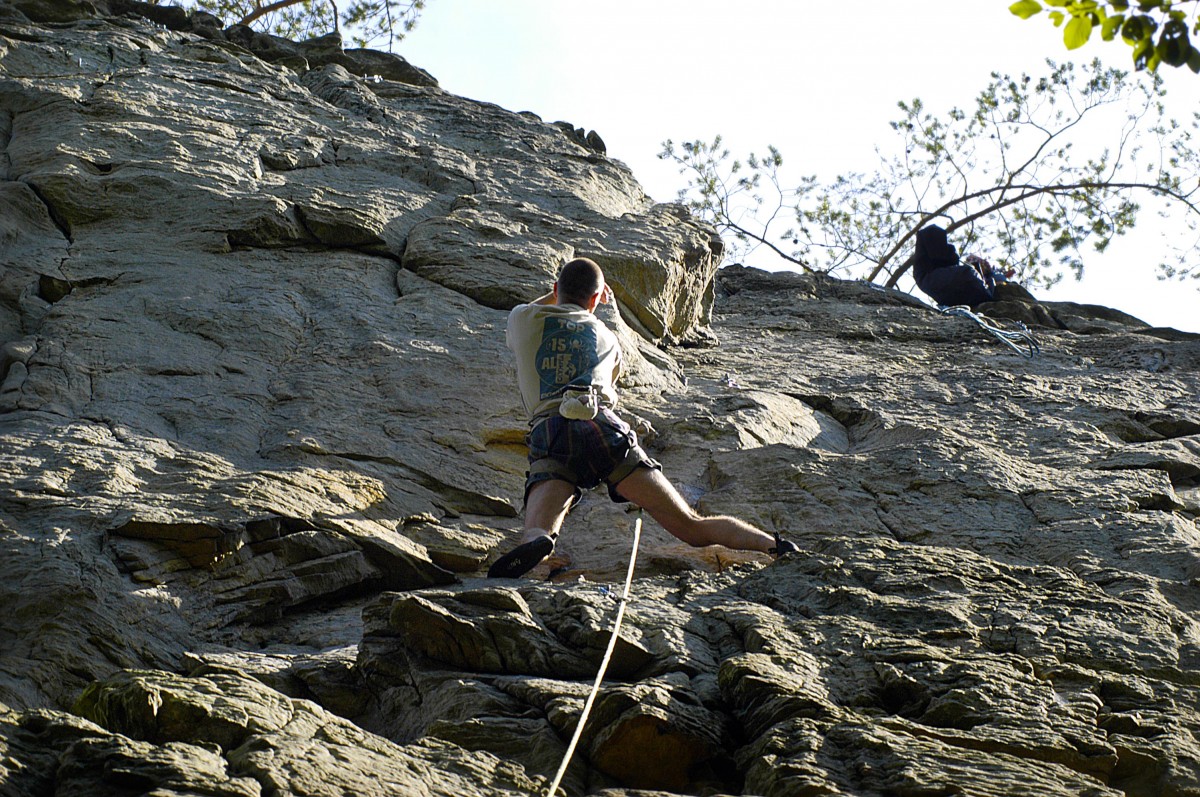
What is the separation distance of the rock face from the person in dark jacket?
1394 millimetres

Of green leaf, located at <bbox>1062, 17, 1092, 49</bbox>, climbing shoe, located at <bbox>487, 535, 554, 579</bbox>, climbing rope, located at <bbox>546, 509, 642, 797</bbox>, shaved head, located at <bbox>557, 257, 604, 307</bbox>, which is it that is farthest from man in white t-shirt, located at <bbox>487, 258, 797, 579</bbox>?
green leaf, located at <bbox>1062, 17, 1092, 49</bbox>

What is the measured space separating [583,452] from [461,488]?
2.69 feet

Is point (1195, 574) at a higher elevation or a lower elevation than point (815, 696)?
higher

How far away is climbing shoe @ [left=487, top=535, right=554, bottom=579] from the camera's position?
15.2 ft

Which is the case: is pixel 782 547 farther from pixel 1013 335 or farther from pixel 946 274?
pixel 946 274

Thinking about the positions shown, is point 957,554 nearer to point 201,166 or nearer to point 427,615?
point 427,615

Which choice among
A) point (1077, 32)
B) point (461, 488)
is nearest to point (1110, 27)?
point (1077, 32)

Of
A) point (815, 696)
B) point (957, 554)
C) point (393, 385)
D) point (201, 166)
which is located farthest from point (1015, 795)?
point (201, 166)

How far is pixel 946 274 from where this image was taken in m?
11.0

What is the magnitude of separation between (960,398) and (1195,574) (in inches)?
107

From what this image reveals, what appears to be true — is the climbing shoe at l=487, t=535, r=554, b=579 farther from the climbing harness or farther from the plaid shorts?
the climbing harness

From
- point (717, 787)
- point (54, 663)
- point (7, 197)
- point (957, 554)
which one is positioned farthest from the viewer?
point (7, 197)

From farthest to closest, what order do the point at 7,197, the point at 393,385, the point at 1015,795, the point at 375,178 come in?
1. the point at 375,178
2. the point at 7,197
3. the point at 393,385
4. the point at 1015,795

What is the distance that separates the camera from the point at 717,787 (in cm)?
329
